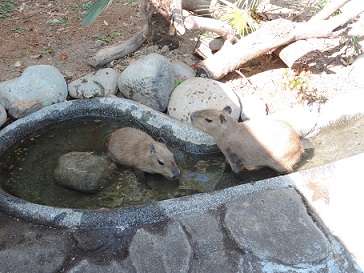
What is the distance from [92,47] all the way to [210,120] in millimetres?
2954

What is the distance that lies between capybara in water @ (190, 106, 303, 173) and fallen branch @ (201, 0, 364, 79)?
1081mm

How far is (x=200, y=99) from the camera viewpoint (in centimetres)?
486

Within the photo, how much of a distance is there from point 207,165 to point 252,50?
5.63 feet

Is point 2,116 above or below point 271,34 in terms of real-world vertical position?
below

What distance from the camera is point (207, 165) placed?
4.46 metres

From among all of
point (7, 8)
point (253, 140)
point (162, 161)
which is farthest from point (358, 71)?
point (7, 8)

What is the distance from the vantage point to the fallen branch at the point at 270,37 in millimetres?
5242

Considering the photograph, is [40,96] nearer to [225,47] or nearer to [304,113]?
[225,47]

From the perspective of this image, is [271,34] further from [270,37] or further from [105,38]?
[105,38]

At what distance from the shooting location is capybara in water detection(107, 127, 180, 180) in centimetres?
423

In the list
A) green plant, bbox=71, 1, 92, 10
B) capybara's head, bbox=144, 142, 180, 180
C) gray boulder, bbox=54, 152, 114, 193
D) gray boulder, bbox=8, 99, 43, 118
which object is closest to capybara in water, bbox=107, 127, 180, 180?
capybara's head, bbox=144, 142, 180, 180

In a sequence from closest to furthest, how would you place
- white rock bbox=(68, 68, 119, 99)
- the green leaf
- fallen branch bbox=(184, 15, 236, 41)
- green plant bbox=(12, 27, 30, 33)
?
the green leaf, fallen branch bbox=(184, 15, 236, 41), white rock bbox=(68, 68, 119, 99), green plant bbox=(12, 27, 30, 33)

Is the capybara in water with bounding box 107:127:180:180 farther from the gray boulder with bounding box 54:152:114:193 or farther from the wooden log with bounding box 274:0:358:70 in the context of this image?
the wooden log with bounding box 274:0:358:70

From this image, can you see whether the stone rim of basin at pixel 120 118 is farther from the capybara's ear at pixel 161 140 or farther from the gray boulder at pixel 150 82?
the gray boulder at pixel 150 82
